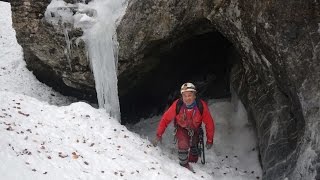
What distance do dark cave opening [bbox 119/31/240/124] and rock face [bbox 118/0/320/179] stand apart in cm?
102

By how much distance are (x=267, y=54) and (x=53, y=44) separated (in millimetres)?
5838

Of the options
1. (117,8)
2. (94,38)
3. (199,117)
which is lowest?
(199,117)

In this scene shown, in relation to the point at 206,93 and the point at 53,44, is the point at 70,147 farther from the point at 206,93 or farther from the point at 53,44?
the point at 206,93

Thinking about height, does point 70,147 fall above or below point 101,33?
below

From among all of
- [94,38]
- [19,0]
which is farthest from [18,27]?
[94,38]

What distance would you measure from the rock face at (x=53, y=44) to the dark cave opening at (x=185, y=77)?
1.42 m

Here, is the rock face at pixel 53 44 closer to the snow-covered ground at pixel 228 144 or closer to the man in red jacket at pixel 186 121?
the snow-covered ground at pixel 228 144

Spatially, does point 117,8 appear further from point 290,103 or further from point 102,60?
point 290,103

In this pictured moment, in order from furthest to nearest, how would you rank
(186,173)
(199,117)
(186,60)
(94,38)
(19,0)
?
1. (186,60)
2. (19,0)
3. (94,38)
4. (199,117)
5. (186,173)

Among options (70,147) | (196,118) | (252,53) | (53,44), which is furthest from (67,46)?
(252,53)

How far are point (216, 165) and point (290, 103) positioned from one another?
92.1 inches

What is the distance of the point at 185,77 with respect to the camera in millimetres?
12547

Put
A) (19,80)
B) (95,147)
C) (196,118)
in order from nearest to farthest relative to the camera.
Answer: (95,147) → (196,118) → (19,80)

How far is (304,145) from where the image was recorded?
6.79 meters
